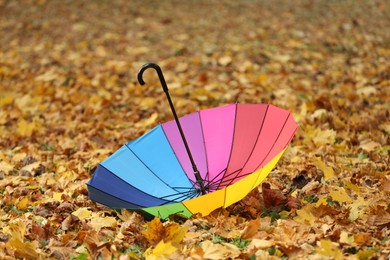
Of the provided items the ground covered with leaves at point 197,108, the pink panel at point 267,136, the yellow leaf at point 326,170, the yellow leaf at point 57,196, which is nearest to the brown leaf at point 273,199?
the ground covered with leaves at point 197,108

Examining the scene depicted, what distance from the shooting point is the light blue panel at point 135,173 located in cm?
346

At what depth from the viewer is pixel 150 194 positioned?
11.3 ft

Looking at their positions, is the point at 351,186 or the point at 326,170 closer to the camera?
the point at 351,186

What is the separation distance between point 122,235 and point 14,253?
1.72 ft

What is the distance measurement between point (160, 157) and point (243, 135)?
1.63 ft

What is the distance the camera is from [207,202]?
3.06m

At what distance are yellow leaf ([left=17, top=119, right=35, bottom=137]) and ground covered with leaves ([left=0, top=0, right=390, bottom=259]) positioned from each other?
0.05 feet

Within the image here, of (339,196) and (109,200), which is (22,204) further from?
(339,196)

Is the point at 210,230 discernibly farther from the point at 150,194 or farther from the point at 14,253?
the point at 14,253

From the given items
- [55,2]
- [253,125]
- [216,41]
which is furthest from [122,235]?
[55,2]

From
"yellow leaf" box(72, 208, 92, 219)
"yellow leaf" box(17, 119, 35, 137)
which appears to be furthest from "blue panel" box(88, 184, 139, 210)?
"yellow leaf" box(17, 119, 35, 137)

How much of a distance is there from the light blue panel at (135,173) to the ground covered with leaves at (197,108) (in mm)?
212

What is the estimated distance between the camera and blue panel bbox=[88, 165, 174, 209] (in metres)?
3.35

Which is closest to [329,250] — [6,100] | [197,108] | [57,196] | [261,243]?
[261,243]
